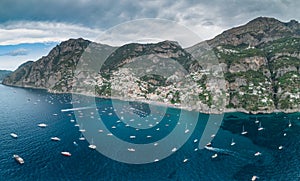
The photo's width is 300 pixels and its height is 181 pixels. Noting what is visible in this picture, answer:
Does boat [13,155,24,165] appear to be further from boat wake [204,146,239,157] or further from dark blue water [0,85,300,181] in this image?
boat wake [204,146,239,157]

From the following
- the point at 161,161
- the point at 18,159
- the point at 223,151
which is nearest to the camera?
the point at 18,159

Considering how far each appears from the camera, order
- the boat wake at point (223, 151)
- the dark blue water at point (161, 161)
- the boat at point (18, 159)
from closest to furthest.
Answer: the dark blue water at point (161, 161) → the boat at point (18, 159) → the boat wake at point (223, 151)

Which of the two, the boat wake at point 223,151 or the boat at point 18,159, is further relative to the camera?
the boat wake at point 223,151

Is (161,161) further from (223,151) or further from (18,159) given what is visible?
(18,159)

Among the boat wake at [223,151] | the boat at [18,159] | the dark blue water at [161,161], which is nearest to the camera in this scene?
the dark blue water at [161,161]

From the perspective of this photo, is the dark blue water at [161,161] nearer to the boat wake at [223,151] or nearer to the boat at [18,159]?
the boat wake at [223,151]

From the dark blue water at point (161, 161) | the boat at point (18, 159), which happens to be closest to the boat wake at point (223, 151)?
the dark blue water at point (161, 161)

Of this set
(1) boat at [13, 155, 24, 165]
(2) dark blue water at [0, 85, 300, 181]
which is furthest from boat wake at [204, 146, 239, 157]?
(1) boat at [13, 155, 24, 165]

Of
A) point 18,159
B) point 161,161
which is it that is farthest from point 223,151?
point 18,159
